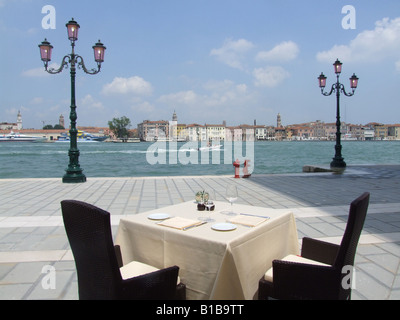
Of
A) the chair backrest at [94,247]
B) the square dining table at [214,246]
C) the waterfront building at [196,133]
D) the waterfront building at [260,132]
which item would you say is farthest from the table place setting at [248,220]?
the waterfront building at [260,132]

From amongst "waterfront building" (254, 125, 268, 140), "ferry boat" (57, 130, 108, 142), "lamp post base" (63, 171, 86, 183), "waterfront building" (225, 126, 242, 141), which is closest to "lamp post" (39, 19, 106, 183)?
"lamp post base" (63, 171, 86, 183)

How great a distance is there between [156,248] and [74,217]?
73 cm

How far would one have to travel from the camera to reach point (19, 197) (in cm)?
716

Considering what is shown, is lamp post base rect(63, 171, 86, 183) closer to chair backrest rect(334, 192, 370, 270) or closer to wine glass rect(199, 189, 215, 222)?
wine glass rect(199, 189, 215, 222)

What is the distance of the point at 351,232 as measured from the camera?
1944 millimetres

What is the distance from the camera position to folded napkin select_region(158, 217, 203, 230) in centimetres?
241

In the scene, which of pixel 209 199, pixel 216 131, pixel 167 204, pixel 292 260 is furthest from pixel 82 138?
pixel 292 260

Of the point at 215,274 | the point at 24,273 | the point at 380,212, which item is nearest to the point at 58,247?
the point at 24,273

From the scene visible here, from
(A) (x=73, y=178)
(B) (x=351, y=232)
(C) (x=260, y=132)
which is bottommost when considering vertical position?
(A) (x=73, y=178)

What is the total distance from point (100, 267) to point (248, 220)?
1158 millimetres

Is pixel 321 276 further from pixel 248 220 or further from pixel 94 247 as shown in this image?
pixel 94 247

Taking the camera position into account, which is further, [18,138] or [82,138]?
[82,138]

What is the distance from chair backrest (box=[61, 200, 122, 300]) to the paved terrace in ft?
2.82

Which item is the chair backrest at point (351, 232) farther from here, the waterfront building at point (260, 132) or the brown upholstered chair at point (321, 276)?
the waterfront building at point (260, 132)
